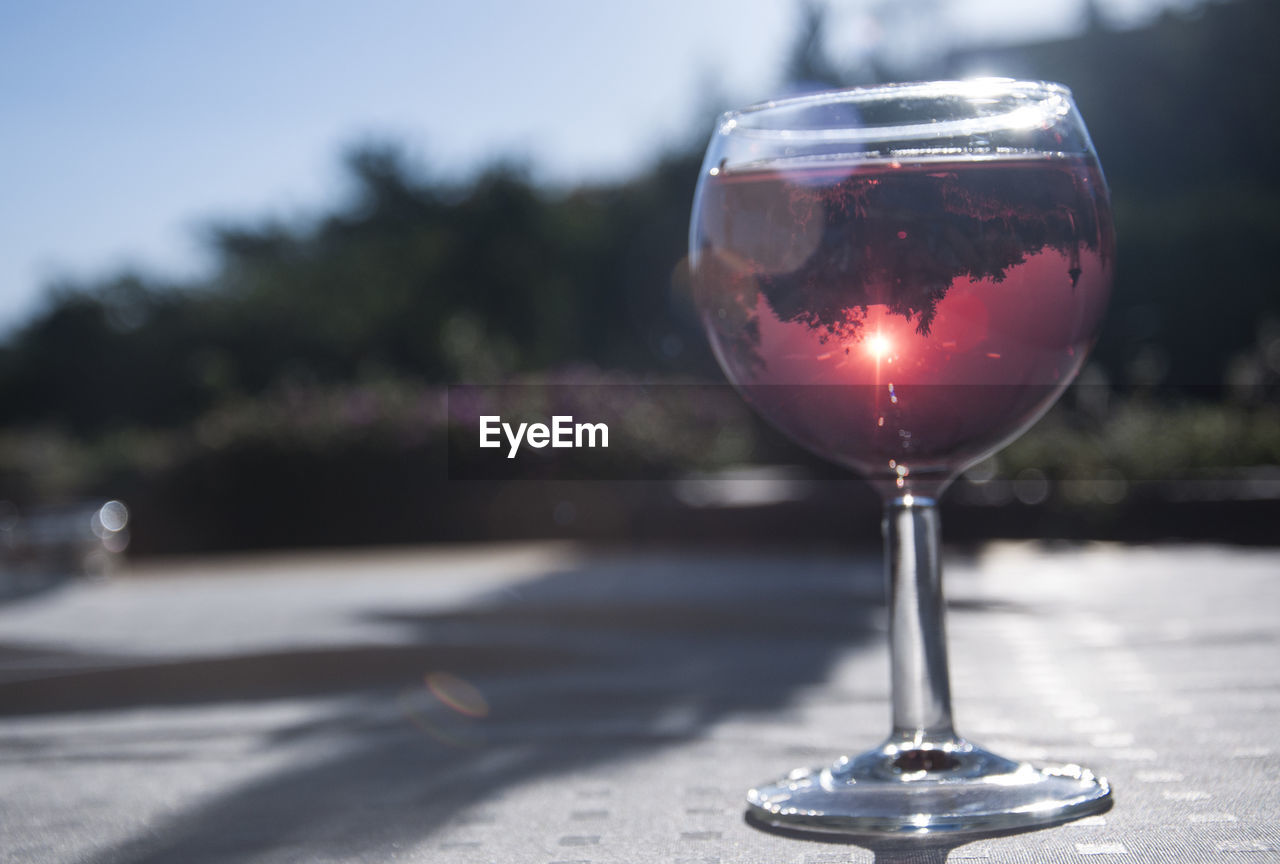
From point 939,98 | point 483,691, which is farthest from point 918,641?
point 483,691

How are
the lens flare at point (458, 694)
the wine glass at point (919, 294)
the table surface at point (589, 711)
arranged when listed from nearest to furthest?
1. the table surface at point (589, 711)
2. the wine glass at point (919, 294)
3. the lens flare at point (458, 694)

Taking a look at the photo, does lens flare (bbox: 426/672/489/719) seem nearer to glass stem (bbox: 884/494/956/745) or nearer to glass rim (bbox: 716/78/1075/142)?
glass stem (bbox: 884/494/956/745)

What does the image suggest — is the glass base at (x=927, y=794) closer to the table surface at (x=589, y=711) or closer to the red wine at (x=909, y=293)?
the table surface at (x=589, y=711)

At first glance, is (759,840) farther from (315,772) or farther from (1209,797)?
(315,772)

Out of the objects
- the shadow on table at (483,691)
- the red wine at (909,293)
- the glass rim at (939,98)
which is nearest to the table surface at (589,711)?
the shadow on table at (483,691)

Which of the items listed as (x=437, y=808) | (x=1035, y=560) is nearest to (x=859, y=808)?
(x=437, y=808)

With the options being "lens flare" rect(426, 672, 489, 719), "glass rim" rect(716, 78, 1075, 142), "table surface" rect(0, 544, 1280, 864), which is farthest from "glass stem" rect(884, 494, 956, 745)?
"lens flare" rect(426, 672, 489, 719)

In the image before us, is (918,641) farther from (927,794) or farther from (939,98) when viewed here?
(939,98)
